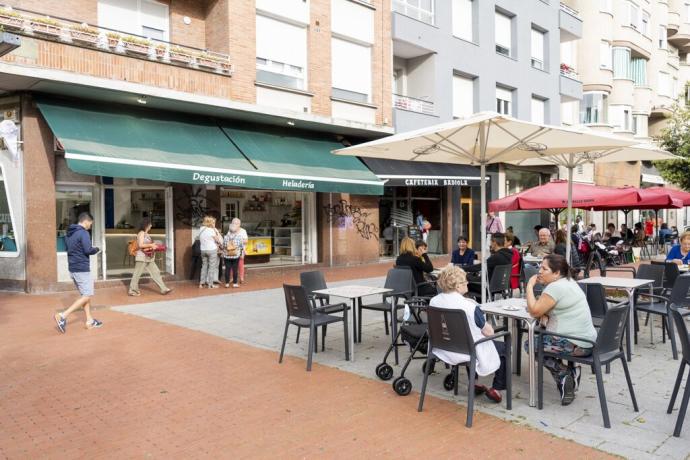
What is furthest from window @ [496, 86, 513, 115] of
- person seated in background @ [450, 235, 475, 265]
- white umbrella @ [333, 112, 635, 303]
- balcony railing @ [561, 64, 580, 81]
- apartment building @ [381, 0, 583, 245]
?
white umbrella @ [333, 112, 635, 303]

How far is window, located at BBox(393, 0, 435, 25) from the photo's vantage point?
19.0 m

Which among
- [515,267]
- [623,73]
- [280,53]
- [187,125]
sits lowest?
[515,267]

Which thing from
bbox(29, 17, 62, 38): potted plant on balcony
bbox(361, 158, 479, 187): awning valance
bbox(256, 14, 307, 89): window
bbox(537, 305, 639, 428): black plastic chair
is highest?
bbox(256, 14, 307, 89): window

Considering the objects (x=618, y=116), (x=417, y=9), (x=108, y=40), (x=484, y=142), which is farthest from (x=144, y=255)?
(x=618, y=116)

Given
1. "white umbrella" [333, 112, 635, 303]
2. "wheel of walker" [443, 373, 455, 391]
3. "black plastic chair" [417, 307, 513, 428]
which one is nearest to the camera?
"black plastic chair" [417, 307, 513, 428]

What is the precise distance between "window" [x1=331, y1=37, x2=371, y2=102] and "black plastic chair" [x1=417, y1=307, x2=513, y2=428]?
12806 millimetres

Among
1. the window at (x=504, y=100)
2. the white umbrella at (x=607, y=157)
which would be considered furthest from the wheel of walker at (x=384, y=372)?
the window at (x=504, y=100)

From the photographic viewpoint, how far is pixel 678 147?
23156mm

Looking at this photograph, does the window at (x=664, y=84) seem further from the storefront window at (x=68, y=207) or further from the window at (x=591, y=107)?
the storefront window at (x=68, y=207)

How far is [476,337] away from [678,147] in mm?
23008

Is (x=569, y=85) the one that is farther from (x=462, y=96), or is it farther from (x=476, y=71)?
(x=462, y=96)

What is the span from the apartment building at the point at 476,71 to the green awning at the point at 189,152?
4.19 m

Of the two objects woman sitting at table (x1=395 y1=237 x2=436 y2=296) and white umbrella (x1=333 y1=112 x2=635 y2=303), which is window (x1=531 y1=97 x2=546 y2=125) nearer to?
white umbrella (x1=333 y1=112 x2=635 y2=303)

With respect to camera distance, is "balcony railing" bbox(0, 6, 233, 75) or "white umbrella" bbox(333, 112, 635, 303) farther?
"balcony railing" bbox(0, 6, 233, 75)
